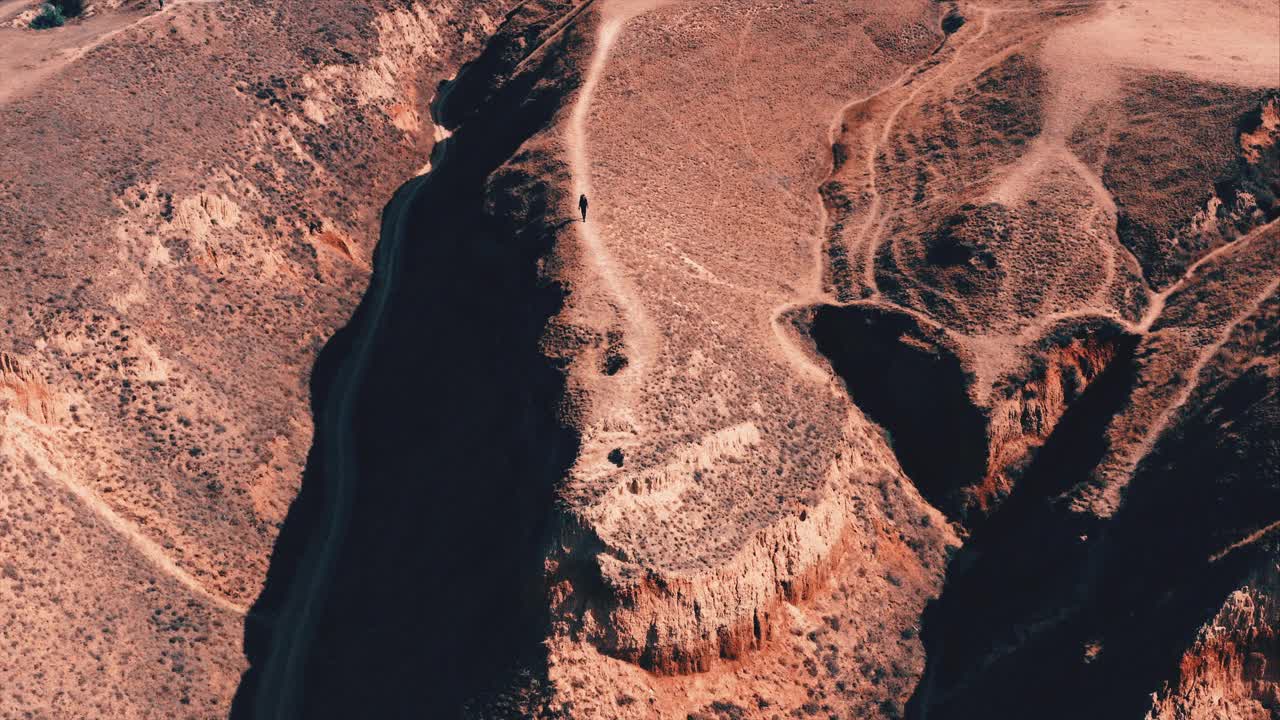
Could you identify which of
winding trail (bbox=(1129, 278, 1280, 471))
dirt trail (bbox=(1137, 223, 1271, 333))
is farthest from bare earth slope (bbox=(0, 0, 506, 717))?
dirt trail (bbox=(1137, 223, 1271, 333))

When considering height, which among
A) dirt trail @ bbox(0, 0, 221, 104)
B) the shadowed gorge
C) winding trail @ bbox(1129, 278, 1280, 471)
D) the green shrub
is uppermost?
the green shrub

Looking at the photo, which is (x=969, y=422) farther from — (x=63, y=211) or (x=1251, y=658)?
(x=63, y=211)

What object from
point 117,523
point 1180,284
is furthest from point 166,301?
point 1180,284

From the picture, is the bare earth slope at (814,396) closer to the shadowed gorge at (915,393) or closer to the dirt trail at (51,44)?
the shadowed gorge at (915,393)

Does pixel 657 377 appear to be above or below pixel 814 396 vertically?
above

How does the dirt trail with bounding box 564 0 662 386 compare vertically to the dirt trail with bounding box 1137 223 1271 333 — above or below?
above

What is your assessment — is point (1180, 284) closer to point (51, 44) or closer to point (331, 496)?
point (331, 496)

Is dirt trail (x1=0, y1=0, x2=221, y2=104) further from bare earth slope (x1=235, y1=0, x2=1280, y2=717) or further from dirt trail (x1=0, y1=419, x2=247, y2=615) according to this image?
dirt trail (x1=0, y1=419, x2=247, y2=615)
